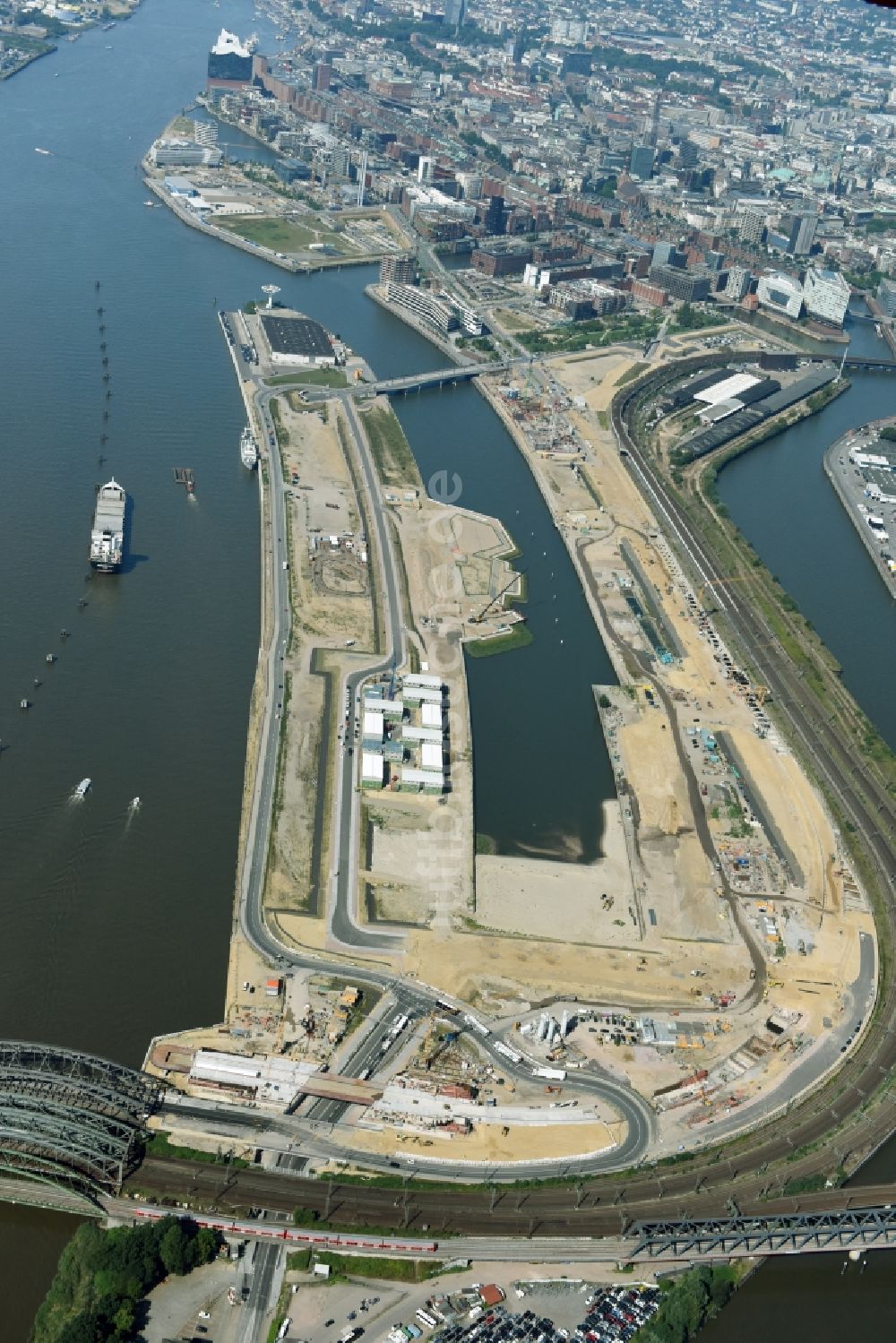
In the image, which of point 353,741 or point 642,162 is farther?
point 642,162

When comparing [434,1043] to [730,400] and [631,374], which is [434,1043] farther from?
[631,374]

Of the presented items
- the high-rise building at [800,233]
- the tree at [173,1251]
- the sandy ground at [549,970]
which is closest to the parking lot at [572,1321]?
the tree at [173,1251]

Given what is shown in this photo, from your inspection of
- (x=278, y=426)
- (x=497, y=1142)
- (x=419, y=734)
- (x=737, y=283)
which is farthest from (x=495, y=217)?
(x=497, y=1142)

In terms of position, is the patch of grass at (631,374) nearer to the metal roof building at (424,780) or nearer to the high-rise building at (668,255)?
the high-rise building at (668,255)

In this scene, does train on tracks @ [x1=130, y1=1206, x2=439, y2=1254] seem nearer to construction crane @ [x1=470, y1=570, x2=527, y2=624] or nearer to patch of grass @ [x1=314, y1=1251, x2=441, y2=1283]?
patch of grass @ [x1=314, y1=1251, x2=441, y2=1283]

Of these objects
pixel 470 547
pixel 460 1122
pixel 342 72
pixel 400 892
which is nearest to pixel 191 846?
pixel 400 892

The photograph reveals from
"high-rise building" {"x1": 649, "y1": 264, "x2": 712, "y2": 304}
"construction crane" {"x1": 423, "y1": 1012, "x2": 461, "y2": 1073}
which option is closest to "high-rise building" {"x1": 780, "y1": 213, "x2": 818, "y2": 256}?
"high-rise building" {"x1": 649, "y1": 264, "x2": 712, "y2": 304}

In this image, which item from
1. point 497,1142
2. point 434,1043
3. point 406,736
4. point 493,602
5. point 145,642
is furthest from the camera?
point 493,602
